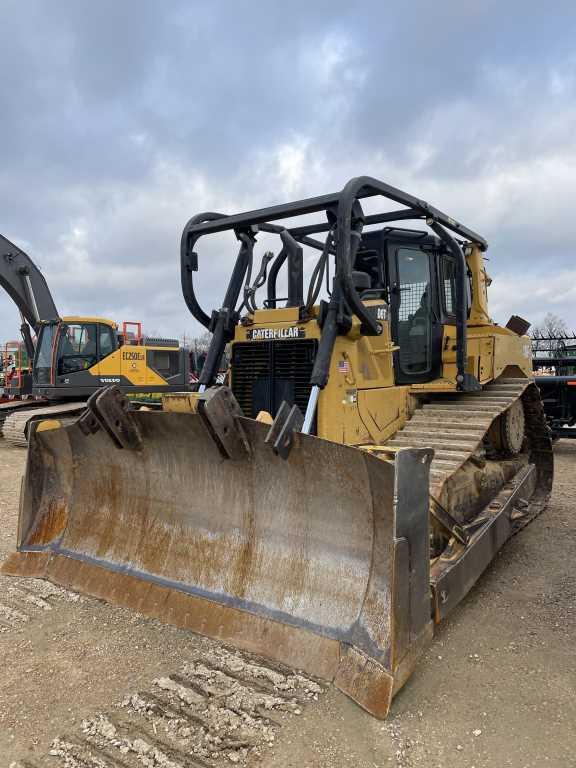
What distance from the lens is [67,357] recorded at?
12.1 metres

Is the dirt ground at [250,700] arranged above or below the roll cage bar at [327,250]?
below

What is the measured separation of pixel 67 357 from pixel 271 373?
880 centimetres

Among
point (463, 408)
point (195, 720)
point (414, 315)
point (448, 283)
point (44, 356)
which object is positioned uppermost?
point (448, 283)

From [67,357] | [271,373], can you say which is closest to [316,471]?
[271,373]

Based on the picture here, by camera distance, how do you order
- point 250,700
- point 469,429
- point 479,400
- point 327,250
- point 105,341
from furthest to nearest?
1. point 105,341
2. point 479,400
3. point 469,429
4. point 327,250
5. point 250,700

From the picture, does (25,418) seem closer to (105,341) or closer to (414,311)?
(105,341)

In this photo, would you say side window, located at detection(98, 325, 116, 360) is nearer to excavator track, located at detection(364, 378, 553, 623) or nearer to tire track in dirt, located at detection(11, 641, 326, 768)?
excavator track, located at detection(364, 378, 553, 623)

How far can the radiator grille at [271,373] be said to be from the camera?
14.3 ft

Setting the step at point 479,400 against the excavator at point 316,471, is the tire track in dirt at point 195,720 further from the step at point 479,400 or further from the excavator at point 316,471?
the step at point 479,400

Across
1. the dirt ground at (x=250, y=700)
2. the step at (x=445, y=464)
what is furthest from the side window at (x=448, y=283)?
the dirt ground at (x=250, y=700)

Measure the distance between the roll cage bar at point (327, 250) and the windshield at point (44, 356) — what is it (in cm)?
792

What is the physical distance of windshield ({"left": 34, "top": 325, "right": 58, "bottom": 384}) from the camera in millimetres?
12188

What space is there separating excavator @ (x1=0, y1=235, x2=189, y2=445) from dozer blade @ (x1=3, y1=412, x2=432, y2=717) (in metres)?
7.50

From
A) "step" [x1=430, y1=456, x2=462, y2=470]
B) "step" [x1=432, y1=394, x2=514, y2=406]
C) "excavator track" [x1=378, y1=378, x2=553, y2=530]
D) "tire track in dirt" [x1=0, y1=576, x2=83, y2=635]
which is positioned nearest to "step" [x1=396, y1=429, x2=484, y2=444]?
"excavator track" [x1=378, y1=378, x2=553, y2=530]
